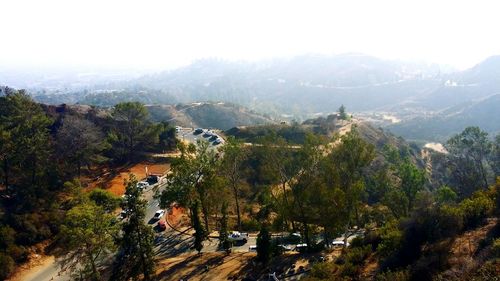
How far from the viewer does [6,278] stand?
45094 millimetres

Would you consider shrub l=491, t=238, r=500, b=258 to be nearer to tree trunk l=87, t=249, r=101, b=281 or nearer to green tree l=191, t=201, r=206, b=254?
green tree l=191, t=201, r=206, b=254

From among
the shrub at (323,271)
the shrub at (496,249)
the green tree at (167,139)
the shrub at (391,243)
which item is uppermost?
the shrub at (496,249)

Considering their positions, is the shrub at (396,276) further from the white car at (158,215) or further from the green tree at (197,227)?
the white car at (158,215)

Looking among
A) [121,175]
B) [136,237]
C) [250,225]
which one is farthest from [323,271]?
[121,175]

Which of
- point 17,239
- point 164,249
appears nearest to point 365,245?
point 164,249

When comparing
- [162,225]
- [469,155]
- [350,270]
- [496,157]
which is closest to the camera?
[350,270]

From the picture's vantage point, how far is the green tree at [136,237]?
34906 mm

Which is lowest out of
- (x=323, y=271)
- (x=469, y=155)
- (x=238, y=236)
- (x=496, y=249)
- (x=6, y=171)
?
(x=469, y=155)

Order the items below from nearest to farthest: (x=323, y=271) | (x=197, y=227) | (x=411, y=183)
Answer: (x=323, y=271) < (x=197, y=227) < (x=411, y=183)

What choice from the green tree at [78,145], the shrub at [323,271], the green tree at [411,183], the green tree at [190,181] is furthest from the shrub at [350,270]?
the green tree at [78,145]

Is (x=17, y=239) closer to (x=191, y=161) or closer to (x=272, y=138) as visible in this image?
(x=191, y=161)

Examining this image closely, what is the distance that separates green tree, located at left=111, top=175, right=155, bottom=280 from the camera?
115 feet

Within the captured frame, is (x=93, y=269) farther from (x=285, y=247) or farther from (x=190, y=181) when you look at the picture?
(x=285, y=247)

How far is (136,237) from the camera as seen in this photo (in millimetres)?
36000
